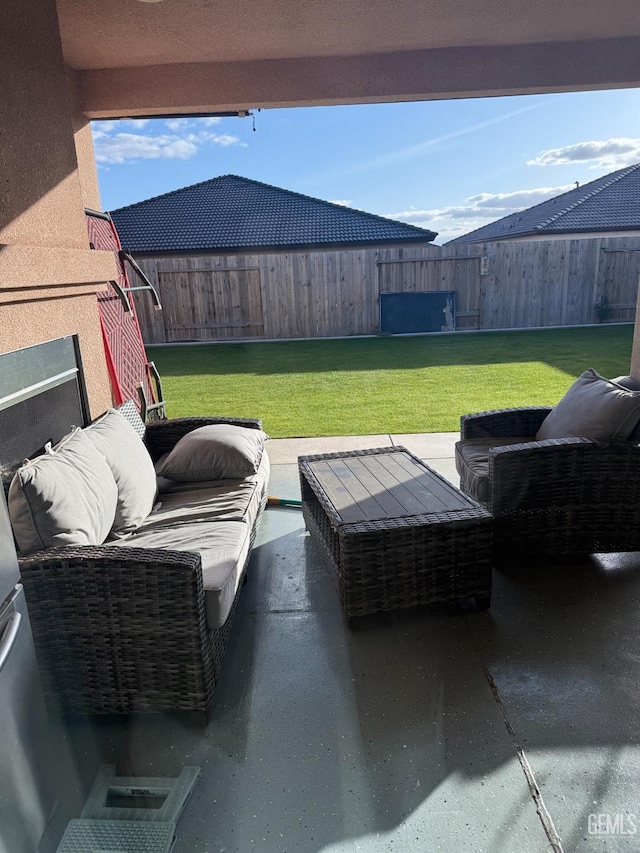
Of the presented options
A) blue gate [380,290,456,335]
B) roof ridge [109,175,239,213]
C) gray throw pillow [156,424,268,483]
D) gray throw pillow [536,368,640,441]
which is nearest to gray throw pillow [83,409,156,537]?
gray throw pillow [156,424,268,483]

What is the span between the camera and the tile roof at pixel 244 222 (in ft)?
47.0

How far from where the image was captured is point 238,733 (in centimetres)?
198

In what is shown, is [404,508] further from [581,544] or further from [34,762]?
[34,762]

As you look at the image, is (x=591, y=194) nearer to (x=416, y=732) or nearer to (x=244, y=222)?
(x=244, y=222)

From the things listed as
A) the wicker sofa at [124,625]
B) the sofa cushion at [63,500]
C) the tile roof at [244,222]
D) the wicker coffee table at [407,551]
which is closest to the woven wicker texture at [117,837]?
the wicker sofa at [124,625]

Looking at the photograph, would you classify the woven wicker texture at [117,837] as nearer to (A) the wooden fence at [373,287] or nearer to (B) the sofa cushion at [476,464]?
(B) the sofa cushion at [476,464]

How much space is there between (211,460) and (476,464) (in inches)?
59.4

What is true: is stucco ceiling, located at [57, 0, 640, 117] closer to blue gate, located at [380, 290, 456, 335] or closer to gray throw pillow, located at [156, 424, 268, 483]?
gray throw pillow, located at [156, 424, 268, 483]

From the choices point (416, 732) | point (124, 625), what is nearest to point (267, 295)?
point (124, 625)

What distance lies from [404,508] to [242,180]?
16.8 metres

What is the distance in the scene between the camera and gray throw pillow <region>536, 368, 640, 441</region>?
2998 millimetres

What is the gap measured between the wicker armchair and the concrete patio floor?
0.24m

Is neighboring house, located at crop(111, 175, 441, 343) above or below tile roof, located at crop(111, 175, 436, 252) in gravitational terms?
below

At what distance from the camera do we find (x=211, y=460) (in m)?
3.24
